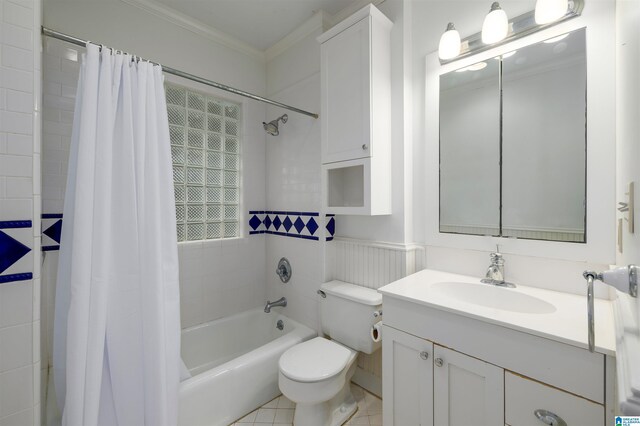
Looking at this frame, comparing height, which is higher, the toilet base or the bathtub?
the bathtub

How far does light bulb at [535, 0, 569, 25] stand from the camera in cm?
110

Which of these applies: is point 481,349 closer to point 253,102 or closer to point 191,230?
point 191,230

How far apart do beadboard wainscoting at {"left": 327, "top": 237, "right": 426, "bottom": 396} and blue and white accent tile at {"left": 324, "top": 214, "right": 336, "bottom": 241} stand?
0.05 m

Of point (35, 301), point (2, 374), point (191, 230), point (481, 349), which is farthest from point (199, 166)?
point (481, 349)

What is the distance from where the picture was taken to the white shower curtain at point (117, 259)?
104 centimetres

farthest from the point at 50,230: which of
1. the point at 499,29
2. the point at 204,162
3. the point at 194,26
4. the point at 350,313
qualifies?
the point at 499,29

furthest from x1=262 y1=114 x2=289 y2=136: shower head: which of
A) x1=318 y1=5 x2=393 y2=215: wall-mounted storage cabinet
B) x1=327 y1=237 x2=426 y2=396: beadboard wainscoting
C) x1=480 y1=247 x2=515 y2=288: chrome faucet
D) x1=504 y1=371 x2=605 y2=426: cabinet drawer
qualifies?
x1=504 y1=371 x2=605 y2=426: cabinet drawer

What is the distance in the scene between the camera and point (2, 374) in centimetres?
91

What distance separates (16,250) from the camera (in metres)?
0.94

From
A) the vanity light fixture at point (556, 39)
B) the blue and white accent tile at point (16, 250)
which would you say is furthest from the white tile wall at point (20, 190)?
the vanity light fixture at point (556, 39)

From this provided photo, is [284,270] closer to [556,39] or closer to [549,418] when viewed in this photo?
[549,418]

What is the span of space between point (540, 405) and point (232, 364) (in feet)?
4.59

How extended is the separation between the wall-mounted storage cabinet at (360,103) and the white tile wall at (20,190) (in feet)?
4.31

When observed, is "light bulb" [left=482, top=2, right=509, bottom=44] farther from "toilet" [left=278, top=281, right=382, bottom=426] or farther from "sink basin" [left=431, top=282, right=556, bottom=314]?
"toilet" [left=278, top=281, right=382, bottom=426]
